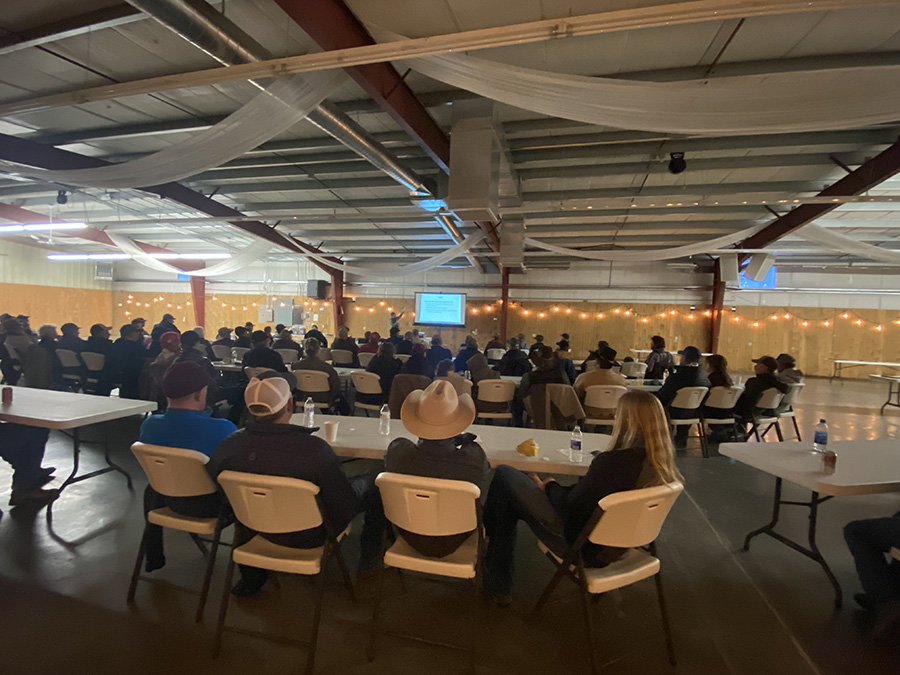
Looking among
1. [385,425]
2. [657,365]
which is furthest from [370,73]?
[657,365]

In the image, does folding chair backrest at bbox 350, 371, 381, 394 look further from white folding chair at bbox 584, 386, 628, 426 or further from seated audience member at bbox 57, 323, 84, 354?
seated audience member at bbox 57, 323, 84, 354

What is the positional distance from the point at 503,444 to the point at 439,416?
837 millimetres

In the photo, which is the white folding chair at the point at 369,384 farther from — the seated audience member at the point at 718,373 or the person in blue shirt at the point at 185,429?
the seated audience member at the point at 718,373

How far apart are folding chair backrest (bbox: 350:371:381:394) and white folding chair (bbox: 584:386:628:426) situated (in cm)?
225

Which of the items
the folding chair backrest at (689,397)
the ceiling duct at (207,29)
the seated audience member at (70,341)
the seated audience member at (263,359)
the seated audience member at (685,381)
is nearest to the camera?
the ceiling duct at (207,29)

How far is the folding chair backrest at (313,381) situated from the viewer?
4762 mm

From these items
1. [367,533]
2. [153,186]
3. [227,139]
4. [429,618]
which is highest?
[153,186]

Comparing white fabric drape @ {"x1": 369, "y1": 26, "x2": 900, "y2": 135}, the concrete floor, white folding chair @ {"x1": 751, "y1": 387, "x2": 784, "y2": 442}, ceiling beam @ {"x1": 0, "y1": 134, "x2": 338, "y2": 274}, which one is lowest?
the concrete floor

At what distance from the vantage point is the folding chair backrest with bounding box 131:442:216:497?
1893 millimetres

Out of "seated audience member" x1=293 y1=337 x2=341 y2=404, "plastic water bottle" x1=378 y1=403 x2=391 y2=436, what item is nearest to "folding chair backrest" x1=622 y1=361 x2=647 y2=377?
"seated audience member" x1=293 y1=337 x2=341 y2=404

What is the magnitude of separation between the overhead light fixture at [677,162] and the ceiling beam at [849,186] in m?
2.34

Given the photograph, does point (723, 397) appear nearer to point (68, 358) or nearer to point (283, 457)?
point (283, 457)

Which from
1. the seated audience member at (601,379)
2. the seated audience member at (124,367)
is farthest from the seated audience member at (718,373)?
the seated audience member at (124,367)

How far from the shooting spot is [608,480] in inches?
70.0
